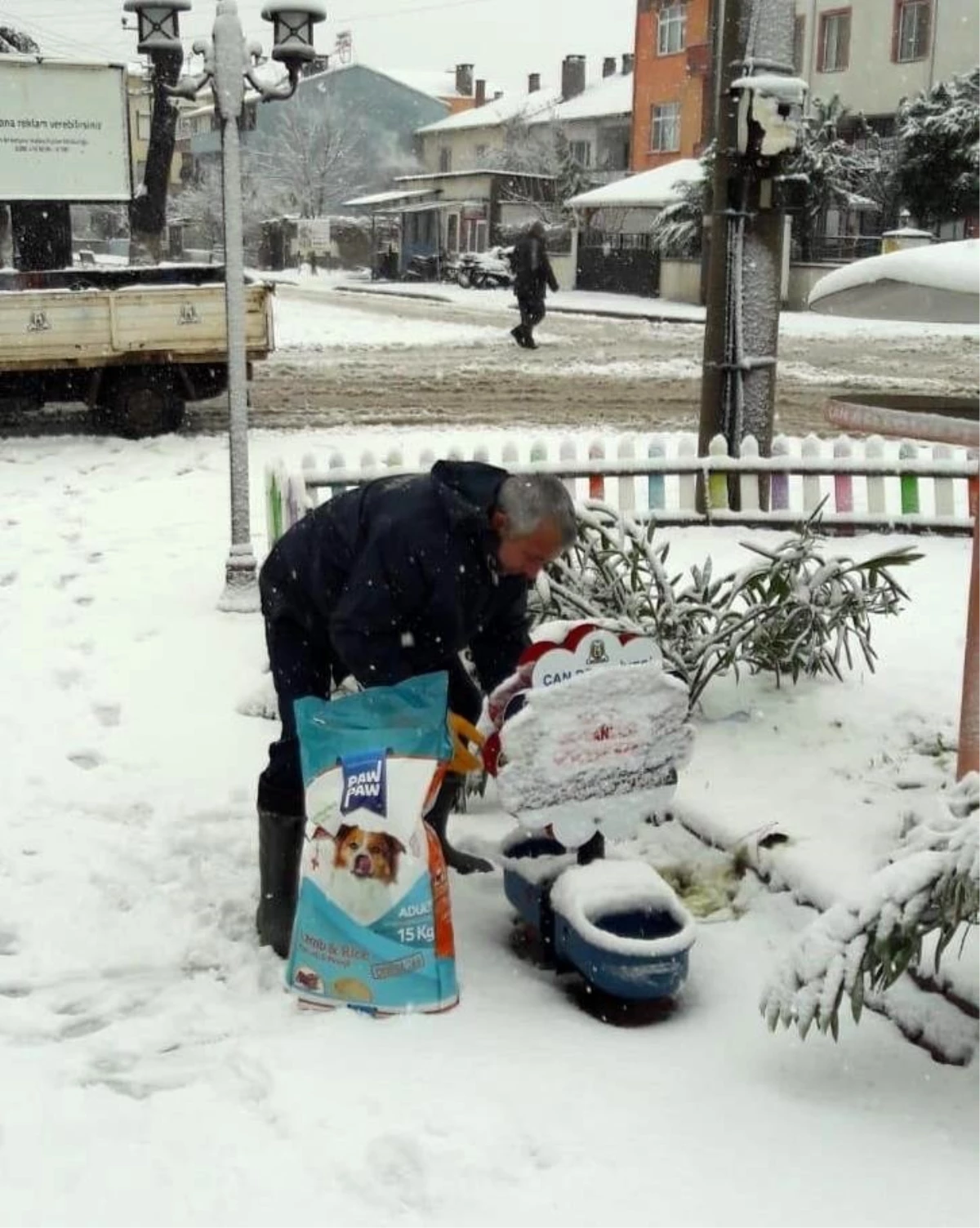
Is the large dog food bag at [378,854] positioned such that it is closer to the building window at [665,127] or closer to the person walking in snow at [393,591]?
the person walking in snow at [393,591]

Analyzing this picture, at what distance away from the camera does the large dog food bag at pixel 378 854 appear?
3.56 meters

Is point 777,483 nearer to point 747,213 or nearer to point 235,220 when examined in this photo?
point 747,213

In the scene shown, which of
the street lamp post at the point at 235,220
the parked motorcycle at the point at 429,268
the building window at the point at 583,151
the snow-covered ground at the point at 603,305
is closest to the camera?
the street lamp post at the point at 235,220

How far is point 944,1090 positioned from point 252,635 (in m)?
4.48

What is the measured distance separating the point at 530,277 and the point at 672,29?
27916 mm

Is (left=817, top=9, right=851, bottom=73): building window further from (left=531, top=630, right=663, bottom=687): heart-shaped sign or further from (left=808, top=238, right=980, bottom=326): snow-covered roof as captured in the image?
(left=531, top=630, right=663, bottom=687): heart-shaped sign

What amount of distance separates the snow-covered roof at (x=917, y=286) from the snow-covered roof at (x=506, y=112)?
2252 inches

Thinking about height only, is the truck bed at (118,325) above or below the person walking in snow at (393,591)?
above

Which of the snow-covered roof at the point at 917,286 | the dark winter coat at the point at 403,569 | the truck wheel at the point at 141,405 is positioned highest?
the snow-covered roof at the point at 917,286

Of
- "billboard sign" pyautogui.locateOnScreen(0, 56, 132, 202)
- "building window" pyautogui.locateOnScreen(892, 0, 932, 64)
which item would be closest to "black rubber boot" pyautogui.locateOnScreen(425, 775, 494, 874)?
"billboard sign" pyautogui.locateOnScreen(0, 56, 132, 202)

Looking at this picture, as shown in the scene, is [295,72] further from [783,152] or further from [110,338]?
[110,338]

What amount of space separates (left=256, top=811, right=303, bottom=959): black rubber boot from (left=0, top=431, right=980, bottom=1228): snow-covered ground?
77 mm

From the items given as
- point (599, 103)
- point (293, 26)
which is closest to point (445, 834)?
point (293, 26)

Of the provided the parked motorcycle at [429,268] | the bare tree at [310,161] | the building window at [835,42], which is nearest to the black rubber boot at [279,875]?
the building window at [835,42]
